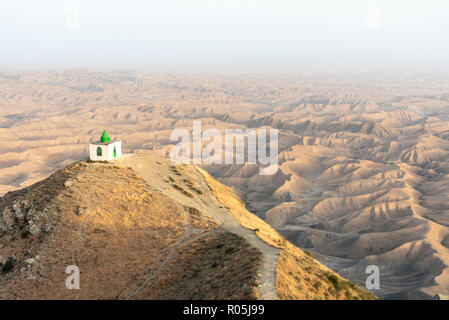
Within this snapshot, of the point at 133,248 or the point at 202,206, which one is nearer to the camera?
the point at 133,248

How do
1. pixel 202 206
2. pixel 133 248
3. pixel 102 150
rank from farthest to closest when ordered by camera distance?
pixel 102 150 → pixel 202 206 → pixel 133 248

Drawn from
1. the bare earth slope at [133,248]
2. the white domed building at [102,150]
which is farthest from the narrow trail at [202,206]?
the white domed building at [102,150]

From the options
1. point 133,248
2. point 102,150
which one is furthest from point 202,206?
point 102,150

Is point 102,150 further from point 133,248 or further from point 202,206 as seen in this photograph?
point 133,248

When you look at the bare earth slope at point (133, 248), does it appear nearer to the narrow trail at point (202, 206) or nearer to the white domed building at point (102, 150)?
the narrow trail at point (202, 206)

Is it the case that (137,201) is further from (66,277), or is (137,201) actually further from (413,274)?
(413,274)

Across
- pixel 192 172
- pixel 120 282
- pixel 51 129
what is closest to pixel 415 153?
pixel 192 172
